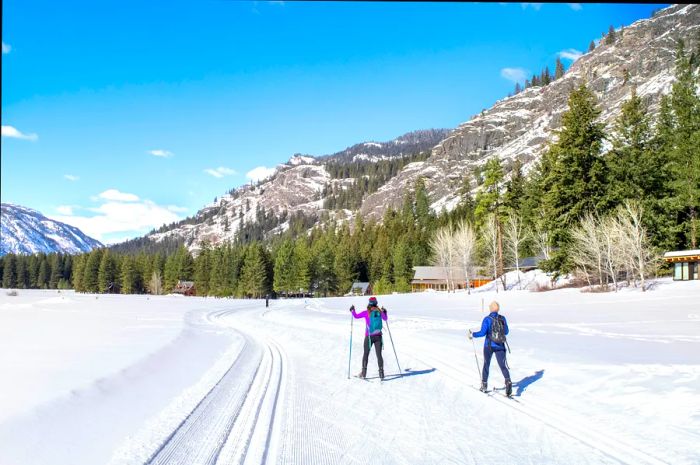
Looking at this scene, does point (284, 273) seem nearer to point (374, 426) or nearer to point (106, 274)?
point (106, 274)

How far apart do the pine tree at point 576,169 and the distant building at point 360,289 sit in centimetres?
5542

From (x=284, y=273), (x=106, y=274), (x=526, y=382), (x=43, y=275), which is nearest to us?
(x=526, y=382)

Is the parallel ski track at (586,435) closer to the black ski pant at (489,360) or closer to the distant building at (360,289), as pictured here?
the black ski pant at (489,360)

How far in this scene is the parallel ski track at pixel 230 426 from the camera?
6.10m

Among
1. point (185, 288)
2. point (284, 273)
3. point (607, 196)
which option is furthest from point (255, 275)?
point (607, 196)

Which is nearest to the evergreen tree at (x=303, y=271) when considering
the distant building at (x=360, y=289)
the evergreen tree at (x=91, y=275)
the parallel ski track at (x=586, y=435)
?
the distant building at (x=360, y=289)

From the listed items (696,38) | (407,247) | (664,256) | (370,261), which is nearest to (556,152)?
(664,256)

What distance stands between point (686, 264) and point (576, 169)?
1148 centimetres

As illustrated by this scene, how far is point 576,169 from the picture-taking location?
136 feet

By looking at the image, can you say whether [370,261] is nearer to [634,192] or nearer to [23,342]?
[634,192]

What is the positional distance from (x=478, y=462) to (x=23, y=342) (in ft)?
60.7

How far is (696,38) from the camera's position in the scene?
19275 cm

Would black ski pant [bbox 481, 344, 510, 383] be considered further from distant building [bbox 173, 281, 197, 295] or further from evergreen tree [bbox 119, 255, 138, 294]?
evergreen tree [bbox 119, 255, 138, 294]

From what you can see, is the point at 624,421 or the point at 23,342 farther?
the point at 23,342
